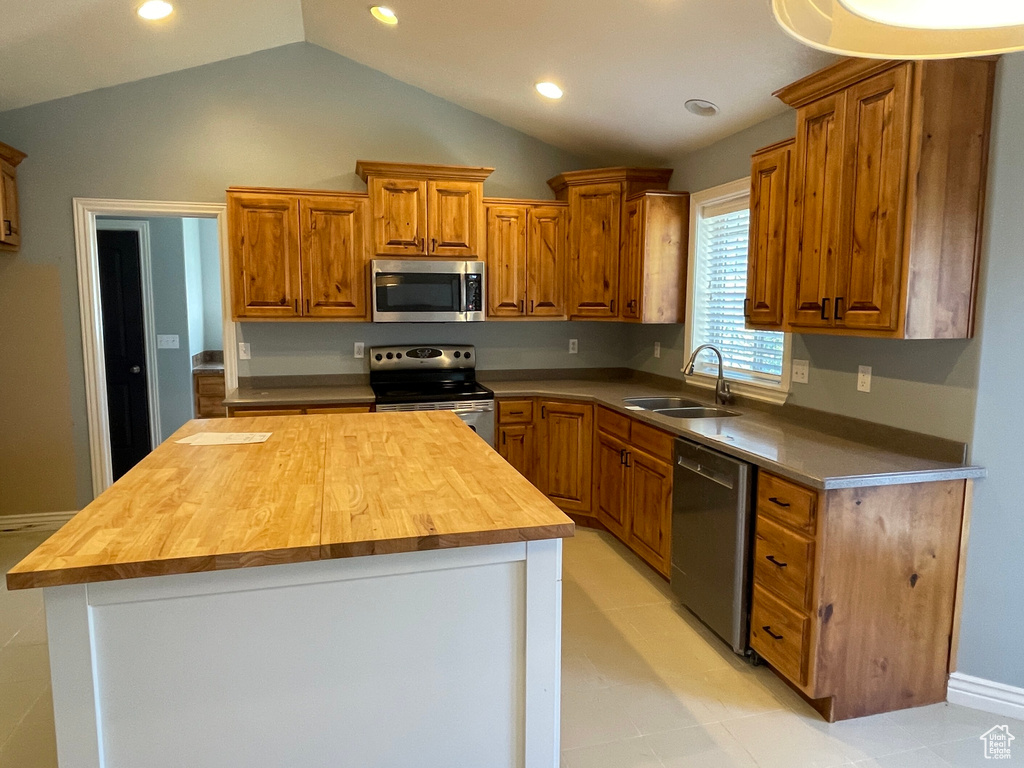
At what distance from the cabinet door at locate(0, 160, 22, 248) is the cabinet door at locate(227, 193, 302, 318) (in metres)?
1.15

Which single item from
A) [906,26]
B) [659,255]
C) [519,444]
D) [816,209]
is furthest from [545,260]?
[906,26]

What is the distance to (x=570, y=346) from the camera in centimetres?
476

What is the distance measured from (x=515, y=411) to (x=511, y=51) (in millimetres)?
2011

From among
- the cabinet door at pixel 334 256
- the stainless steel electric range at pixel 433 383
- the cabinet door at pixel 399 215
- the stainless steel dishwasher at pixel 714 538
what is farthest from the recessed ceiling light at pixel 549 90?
the stainless steel dishwasher at pixel 714 538

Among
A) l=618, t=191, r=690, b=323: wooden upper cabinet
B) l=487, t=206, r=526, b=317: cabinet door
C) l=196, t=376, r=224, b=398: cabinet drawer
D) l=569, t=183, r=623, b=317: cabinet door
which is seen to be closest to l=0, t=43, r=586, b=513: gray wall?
l=487, t=206, r=526, b=317: cabinet door

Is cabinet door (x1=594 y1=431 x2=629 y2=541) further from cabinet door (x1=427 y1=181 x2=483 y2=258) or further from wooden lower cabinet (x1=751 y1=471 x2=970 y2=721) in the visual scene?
cabinet door (x1=427 y1=181 x2=483 y2=258)

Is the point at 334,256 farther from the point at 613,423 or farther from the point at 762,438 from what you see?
the point at 762,438

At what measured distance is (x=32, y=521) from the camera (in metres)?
4.01

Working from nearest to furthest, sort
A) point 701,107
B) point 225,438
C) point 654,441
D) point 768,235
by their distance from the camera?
point 225,438, point 768,235, point 654,441, point 701,107

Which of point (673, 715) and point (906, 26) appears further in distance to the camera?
point (673, 715)

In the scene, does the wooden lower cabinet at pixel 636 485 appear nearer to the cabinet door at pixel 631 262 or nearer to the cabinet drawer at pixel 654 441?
the cabinet drawer at pixel 654 441

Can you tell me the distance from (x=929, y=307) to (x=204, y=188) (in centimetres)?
388

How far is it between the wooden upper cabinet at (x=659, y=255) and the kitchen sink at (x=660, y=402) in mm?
496

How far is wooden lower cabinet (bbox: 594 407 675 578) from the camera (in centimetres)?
312
